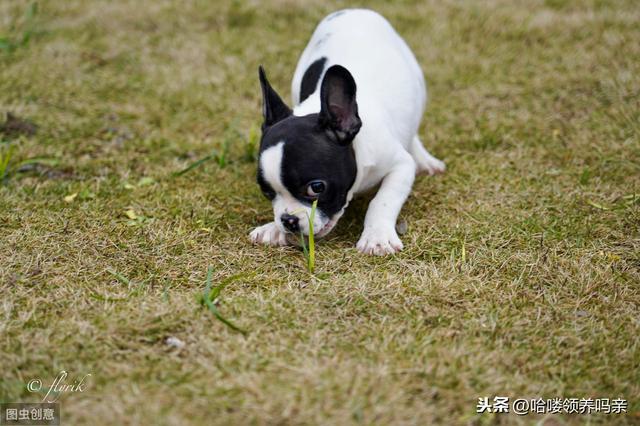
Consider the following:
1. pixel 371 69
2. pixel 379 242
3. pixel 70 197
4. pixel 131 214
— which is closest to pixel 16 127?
pixel 70 197

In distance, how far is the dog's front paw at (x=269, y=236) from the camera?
3941 millimetres

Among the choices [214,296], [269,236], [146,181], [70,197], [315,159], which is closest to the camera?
[214,296]

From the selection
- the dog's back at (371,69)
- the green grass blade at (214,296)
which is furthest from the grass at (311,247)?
the dog's back at (371,69)

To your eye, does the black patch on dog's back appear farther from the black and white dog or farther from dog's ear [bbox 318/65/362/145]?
dog's ear [bbox 318/65/362/145]

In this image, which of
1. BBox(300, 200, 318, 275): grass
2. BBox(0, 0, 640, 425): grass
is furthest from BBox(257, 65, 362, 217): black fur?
BBox(0, 0, 640, 425): grass

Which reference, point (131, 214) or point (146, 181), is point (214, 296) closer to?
point (131, 214)

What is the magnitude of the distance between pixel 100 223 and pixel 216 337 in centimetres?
150

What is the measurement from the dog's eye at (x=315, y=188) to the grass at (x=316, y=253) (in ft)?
1.19

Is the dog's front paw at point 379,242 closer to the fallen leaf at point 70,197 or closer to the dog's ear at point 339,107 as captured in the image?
the dog's ear at point 339,107

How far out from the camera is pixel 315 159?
11.8 ft

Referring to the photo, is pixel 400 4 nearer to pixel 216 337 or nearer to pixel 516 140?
pixel 516 140

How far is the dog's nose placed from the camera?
3.68 meters

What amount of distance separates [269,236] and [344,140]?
0.71 m

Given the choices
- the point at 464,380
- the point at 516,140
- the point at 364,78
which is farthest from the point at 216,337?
the point at 516,140
